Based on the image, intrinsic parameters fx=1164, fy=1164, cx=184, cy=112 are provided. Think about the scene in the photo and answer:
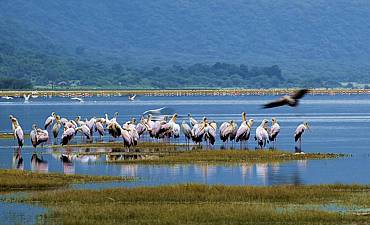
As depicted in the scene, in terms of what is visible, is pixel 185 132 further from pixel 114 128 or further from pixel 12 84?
pixel 12 84

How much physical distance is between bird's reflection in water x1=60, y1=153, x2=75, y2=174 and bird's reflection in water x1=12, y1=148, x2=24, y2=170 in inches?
52.6

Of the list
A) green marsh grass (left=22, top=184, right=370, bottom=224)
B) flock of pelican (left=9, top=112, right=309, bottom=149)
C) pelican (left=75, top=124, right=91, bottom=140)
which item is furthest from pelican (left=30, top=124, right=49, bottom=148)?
green marsh grass (left=22, top=184, right=370, bottom=224)

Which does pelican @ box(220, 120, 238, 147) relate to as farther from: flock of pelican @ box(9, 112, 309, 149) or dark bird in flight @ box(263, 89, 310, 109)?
dark bird in flight @ box(263, 89, 310, 109)

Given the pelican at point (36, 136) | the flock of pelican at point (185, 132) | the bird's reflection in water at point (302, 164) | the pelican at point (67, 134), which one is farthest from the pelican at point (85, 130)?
the bird's reflection in water at point (302, 164)

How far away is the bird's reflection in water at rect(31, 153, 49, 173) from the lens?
34312mm

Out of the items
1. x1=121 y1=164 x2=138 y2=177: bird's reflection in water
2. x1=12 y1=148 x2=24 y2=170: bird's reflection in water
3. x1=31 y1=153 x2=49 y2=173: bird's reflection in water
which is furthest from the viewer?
x1=12 y1=148 x2=24 y2=170: bird's reflection in water

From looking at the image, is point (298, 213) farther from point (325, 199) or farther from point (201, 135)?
point (201, 135)

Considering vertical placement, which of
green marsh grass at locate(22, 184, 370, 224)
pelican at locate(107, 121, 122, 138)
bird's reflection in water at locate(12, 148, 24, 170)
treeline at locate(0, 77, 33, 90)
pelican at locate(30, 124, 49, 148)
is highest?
treeline at locate(0, 77, 33, 90)

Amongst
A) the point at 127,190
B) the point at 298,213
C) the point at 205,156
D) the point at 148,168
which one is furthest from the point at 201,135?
the point at 298,213

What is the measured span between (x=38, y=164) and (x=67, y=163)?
103 centimetres

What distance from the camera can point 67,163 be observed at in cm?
3694

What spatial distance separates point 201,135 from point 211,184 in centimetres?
1402

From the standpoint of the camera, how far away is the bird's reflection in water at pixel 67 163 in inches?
1332

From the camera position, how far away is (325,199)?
26.6 meters
